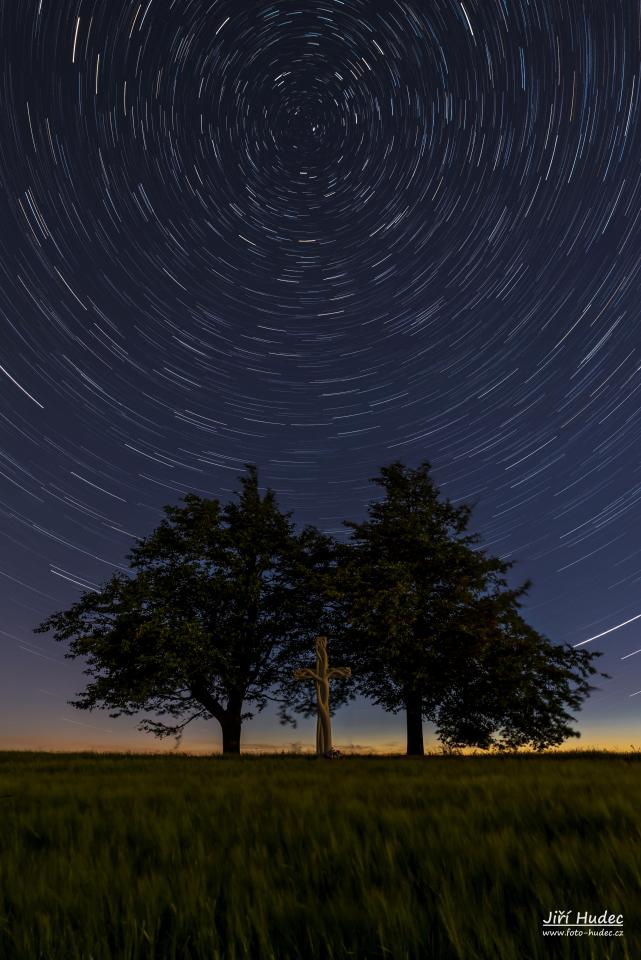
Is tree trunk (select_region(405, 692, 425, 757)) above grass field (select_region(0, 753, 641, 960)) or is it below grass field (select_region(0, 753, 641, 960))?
above

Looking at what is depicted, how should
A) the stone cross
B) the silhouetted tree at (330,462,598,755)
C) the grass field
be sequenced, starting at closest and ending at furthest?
the grass field → the stone cross → the silhouetted tree at (330,462,598,755)

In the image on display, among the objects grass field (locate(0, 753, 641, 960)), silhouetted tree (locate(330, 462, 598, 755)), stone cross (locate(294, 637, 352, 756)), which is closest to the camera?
grass field (locate(0, 753, 641, 960))

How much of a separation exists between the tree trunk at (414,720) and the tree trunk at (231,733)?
7.51m

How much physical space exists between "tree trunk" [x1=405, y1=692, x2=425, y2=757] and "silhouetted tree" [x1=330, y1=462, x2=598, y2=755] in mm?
41

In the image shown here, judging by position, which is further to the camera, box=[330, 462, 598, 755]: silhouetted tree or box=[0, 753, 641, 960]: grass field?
box=[330, 462, 598, 755]: silhouetted tree

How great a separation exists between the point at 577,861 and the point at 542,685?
2411 cm

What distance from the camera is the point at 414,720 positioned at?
25438 millimetres

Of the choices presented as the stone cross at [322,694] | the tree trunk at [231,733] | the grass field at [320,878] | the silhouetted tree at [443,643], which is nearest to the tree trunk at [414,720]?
the silhouetted tree at [443,643]

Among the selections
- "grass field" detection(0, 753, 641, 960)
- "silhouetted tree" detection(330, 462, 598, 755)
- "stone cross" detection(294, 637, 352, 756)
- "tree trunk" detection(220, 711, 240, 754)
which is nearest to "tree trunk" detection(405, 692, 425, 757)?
"silhouetted tree" detection(330, 462, 598, 755)

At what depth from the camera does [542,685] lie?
2472 cm

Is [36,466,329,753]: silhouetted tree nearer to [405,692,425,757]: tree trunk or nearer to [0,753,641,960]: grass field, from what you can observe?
[405,692,425,757]: tree trunk

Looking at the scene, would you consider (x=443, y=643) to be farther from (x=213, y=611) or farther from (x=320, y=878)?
(x=320, y=878)

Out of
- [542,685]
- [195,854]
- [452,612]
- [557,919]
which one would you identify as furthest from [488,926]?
[542,685]

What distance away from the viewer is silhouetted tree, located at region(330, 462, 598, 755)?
2344cm
